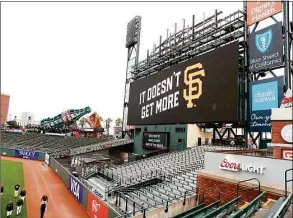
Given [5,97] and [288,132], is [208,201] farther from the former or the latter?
[5,97]

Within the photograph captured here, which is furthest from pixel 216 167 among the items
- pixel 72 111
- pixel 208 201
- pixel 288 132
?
pixel 72 111

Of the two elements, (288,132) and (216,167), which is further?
(216,167)

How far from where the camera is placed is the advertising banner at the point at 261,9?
749 inches

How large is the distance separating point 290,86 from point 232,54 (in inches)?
187

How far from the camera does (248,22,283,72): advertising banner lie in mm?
18188

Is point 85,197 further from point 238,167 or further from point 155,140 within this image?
point 155,140

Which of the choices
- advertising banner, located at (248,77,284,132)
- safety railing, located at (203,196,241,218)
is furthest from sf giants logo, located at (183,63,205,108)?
safety railing, located at (203,196,241,218)

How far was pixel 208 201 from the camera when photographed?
11336mm

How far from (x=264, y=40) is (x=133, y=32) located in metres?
36.1

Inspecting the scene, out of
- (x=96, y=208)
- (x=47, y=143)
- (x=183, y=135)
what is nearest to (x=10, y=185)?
(x=96, y=208)

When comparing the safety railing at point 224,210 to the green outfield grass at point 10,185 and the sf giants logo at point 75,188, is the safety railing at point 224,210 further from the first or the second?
the sf giants logo at point 75,188

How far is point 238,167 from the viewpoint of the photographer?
10.3 m

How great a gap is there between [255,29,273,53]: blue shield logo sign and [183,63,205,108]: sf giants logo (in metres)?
5.17

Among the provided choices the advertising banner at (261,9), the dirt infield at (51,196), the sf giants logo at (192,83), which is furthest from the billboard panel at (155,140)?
the advertising banner at (261,9)
